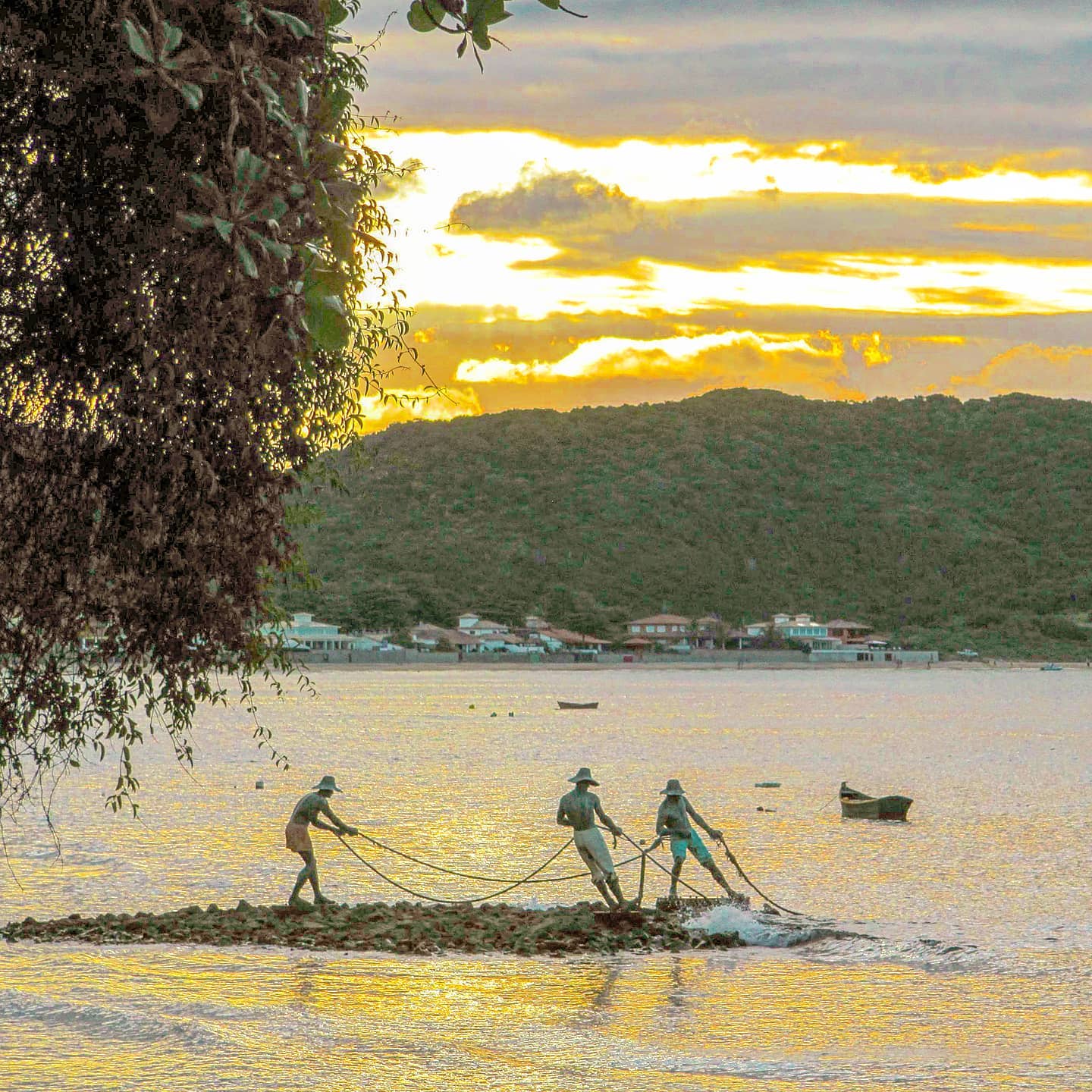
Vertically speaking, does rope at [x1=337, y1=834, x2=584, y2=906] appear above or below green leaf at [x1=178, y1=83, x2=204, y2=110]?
below

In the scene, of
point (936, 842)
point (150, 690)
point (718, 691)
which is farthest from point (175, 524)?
point (718, 691)

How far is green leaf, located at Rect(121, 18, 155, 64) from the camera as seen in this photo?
5742 millimetres

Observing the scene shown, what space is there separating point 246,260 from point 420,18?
52.3 inches

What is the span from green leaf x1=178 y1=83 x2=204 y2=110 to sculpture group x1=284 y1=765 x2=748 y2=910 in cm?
1623

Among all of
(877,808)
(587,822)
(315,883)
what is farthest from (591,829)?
(877,808)

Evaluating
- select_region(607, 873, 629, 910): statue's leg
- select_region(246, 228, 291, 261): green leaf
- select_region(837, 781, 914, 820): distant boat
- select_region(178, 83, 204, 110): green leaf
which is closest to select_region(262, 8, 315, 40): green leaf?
select_region(178, 83, 204, 110): green leaf

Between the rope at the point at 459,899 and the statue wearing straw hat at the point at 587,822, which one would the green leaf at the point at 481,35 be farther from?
the rope at the point at 459,899

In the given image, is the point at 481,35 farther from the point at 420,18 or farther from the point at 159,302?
the point at 159,302

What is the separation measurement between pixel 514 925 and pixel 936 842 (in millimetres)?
20534

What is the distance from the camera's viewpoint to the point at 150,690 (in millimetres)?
9438

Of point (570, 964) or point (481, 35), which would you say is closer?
point (481, 35)

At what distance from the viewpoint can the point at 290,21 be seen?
6828 millimetres

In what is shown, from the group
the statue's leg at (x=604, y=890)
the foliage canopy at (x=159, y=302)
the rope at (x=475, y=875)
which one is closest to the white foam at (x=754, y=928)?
the statue's leg at (x=604, y=890)

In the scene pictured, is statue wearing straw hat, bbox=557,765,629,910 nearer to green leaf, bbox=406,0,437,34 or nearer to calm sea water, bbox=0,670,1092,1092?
calm sea water, bbox=0,670,1092,1092
